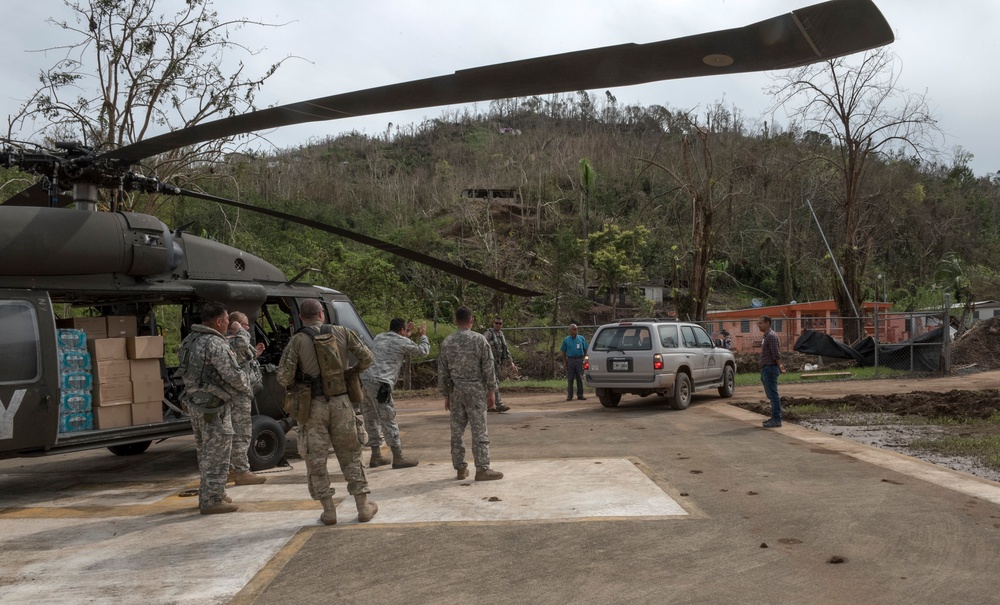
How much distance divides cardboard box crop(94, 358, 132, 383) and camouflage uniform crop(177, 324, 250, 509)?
1.49 meters

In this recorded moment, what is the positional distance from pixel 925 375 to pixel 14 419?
74.7ft

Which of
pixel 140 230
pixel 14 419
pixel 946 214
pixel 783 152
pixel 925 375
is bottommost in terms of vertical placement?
pixel 925 375

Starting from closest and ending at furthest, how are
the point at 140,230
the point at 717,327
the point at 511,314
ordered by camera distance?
the point at 140,230
the point at 511,314
the point at 717,327

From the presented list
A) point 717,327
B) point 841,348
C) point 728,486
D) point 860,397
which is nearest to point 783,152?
point 717,327

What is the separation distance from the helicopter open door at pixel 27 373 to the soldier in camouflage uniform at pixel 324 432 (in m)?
2.85

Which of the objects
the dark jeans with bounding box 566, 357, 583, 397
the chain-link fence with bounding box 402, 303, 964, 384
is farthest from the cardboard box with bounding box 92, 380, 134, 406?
the chain-link fence with bounding box 402, 303, 964, 384

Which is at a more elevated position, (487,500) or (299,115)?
(299,115)

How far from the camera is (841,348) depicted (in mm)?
24750

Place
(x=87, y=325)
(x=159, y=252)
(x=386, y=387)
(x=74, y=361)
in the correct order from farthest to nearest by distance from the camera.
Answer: (x=386, y=387), (x=159, y=252), (x=87, y=325), (x=74, y=361)

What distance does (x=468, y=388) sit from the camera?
27.5 feet

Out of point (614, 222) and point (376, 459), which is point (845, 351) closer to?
point (376, 459)

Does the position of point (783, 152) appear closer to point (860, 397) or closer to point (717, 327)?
point (717, 327)

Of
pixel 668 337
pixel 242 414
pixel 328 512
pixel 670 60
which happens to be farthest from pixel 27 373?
pixel 668 337

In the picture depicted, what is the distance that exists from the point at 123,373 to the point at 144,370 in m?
0.25
